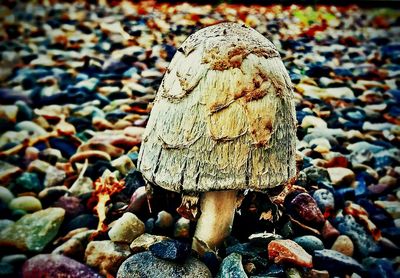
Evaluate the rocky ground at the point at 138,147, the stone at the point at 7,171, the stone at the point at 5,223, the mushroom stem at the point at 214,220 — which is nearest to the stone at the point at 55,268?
the rocky ground at the point at 138,147

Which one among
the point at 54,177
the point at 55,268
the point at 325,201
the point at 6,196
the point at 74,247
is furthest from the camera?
the point at 54,177

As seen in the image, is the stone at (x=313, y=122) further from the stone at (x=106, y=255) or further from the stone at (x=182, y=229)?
the stone at (x=106, y=255)

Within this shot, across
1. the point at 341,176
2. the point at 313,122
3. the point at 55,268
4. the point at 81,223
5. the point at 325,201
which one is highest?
the point at 313,122

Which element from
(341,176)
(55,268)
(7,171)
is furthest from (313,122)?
(7,171)

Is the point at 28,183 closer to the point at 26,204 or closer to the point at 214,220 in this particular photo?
the point at 26,204

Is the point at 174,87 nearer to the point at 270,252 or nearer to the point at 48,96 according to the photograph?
the point at 270,252

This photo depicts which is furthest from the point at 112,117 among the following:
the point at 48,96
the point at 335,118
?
the point at 335,118

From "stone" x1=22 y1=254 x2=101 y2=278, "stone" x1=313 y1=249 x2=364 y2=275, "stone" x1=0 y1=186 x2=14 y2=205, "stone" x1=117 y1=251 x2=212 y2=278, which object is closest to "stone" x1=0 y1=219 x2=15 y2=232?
"stone" x1=0 y1=186 x2=14 y2=205
